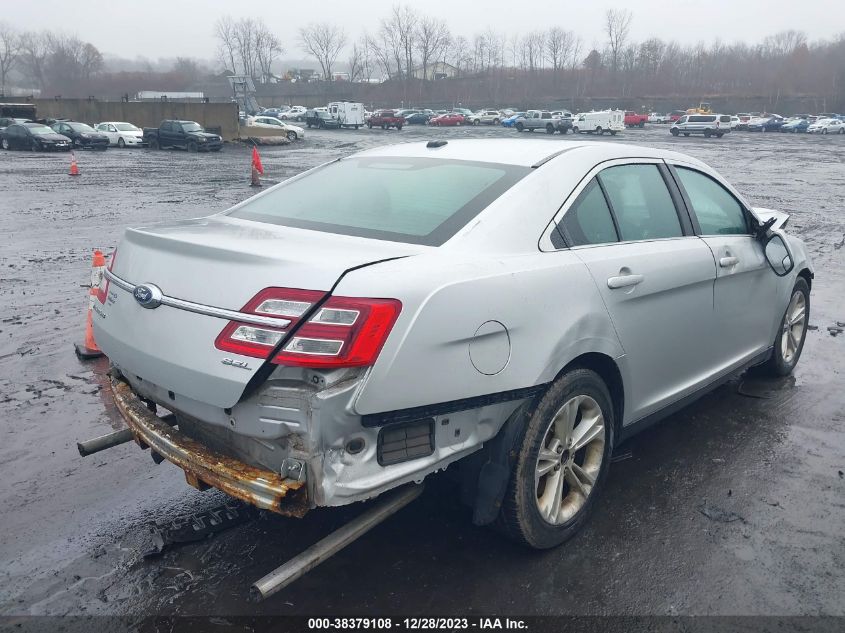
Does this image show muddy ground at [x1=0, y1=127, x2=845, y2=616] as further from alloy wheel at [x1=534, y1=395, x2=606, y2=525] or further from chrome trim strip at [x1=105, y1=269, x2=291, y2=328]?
chrome trim strip at [x1=105, y1=269, x2=291, y2=328]

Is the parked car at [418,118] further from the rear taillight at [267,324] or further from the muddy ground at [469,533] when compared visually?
the rear taillight at [267,324]

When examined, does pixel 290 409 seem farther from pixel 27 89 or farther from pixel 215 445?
pixel 27 89

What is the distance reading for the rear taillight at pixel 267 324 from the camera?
2.44 meters

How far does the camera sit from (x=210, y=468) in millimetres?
2670

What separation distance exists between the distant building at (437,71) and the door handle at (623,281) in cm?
12874

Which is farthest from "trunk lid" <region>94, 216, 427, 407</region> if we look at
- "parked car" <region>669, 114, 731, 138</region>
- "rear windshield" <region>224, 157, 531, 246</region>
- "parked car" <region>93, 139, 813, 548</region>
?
"parked car" <region>669, 114, 731, 138</region>

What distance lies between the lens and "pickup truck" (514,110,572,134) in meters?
55.0

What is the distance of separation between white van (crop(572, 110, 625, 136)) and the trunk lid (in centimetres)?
5190

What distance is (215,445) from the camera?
281 cm

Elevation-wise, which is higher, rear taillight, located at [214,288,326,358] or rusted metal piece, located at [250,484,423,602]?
rear taillight, located at [214,288,326,358]

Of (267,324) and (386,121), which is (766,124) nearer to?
(386,121)

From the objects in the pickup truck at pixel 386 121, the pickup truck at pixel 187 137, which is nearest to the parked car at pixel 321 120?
the pickup truck at pixel 386 121

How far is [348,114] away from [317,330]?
60.3 meters

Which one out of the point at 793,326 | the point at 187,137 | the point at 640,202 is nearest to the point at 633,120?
the point at 187,137
